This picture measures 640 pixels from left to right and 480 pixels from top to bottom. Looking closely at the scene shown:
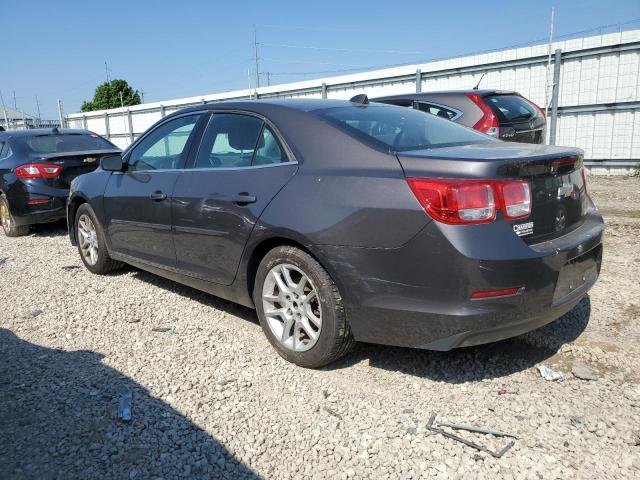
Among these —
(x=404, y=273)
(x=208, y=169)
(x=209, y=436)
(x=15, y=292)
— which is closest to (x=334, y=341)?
(x=404, y=273)


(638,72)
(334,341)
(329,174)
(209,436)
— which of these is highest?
(638,72)

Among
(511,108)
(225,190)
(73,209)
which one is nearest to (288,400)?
(225,190)

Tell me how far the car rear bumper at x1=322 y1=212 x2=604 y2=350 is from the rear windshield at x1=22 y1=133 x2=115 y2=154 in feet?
20.0

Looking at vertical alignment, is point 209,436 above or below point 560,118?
below

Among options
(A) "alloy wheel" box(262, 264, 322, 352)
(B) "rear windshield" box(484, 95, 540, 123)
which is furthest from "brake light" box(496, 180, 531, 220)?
(B) "rear windshield" box(484, 95, 540, 123)

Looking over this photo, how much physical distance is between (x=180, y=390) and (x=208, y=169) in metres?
1.55

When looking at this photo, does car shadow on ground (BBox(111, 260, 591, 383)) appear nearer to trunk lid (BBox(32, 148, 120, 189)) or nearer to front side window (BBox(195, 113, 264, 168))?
front side window (BBox(195, 113, 264, 168))

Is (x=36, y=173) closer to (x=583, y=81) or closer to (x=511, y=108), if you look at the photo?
(x=511, y=108)

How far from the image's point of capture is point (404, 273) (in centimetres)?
260

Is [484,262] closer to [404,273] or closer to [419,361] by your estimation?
[404,273]

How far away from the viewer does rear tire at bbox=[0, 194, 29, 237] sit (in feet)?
24.2

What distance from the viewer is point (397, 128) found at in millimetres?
3271

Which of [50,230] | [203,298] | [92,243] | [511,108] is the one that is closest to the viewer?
[203,298]

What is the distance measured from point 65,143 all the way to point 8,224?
1.43 meters
